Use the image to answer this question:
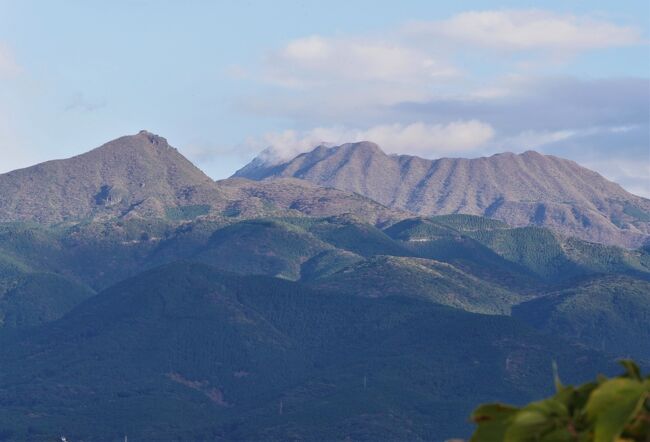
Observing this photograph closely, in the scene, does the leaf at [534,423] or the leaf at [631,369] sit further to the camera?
the leaf at [631,369]

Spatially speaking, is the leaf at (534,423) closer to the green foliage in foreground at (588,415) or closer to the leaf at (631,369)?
the green foliage in foreground at (588,415)

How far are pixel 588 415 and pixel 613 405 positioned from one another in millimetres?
266

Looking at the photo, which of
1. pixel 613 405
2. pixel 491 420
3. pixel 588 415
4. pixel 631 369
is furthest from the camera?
pixel 491 420

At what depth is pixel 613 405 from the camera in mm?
10703

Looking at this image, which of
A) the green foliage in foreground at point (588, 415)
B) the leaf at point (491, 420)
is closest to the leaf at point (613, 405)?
the green foliage in foreground at point (588, 415)

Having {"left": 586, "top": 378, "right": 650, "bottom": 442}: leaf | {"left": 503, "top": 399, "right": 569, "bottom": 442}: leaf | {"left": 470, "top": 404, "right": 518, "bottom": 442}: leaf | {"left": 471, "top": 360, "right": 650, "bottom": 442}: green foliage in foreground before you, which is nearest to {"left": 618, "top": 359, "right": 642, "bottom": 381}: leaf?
{"left": 471, "top": 360, "right": 650, "bottom": 442}: green foliage in foreground

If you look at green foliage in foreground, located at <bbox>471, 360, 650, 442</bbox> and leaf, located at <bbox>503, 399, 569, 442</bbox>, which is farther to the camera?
leaf, located at <bbox>503, 399, 569, 442</bbox>

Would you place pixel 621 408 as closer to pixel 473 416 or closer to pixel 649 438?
pixel 649 438

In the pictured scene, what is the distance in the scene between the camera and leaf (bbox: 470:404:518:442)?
37.5 ft

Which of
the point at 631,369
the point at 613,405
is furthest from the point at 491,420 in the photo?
the point at 613,405

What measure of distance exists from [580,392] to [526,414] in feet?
2.66

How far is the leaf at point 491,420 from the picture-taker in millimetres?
11438

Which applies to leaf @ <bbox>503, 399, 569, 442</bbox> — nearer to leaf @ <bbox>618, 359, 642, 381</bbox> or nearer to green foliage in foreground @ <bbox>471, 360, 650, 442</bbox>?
green foliage in foreground @ <bbox>471, 360, 650, 442</bbox>

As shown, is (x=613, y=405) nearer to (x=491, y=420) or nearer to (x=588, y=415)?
(x=588, y=415)
